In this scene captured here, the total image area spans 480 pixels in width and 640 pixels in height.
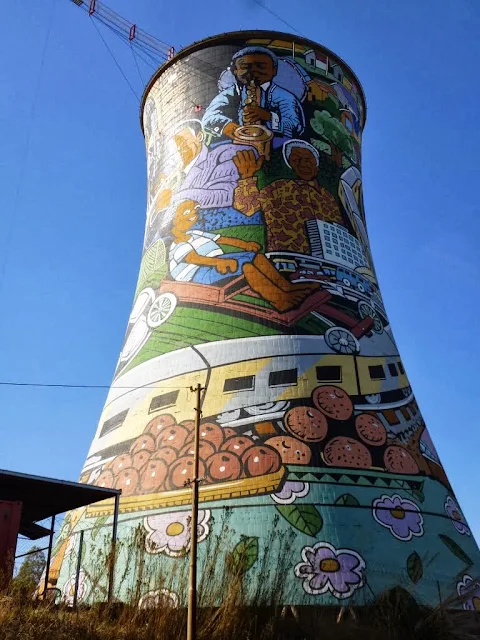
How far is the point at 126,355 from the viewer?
43.9 ft

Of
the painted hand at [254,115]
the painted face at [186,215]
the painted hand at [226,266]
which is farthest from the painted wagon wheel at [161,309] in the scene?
the painted hand at [254,115]

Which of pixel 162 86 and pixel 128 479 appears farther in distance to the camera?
pixel 162 86

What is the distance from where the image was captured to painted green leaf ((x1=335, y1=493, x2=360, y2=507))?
980cm

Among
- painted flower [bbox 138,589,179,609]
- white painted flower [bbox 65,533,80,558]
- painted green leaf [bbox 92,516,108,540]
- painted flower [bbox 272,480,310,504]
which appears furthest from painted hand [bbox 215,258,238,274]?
painted flower [bbox 138,589,179,609]

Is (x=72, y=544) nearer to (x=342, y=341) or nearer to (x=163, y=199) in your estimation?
(x=342, y=341)

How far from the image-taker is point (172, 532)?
32.1ft

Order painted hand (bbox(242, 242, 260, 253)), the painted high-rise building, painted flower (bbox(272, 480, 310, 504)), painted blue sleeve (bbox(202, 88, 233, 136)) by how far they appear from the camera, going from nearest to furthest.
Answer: the painted high-rise building < painted flower (bbox(272, 480, 310, 504)) < painted hand (bbox(242, 242, 260, 253)) < painted blue sleeve (bbox(202, 88, 233, 136))

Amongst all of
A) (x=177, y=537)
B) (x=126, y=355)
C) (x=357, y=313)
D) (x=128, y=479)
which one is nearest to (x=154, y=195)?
(x=126, y=355)

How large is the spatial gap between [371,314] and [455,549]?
4.72 metres

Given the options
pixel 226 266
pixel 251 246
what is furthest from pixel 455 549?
pixel 251 246

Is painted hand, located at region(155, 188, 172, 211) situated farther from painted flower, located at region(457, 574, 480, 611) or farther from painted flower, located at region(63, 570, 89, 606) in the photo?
painted flower, located at region(457, 574, 480, 611)

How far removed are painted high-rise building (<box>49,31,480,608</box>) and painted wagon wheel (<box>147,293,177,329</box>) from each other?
5 centimetres

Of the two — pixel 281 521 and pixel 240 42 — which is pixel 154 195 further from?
pixel 281 521

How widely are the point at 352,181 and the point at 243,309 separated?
4.96 meters
